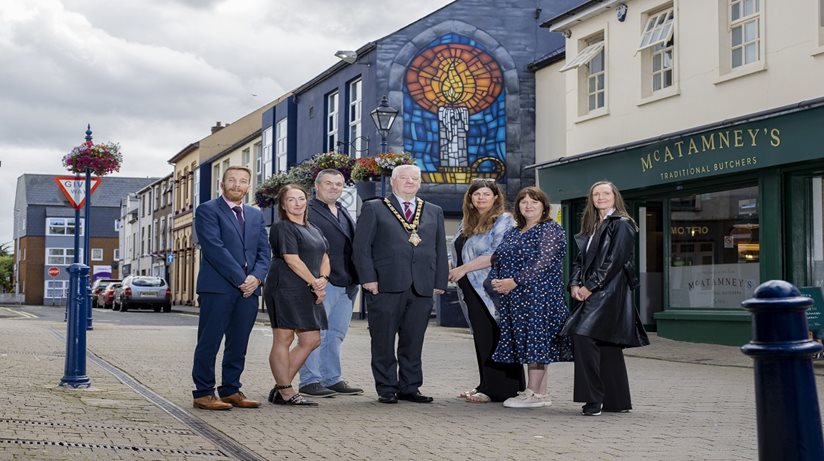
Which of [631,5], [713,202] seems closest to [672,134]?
[713,202]

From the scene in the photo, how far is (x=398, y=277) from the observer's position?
909 centimetres

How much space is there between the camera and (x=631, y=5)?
1995cm

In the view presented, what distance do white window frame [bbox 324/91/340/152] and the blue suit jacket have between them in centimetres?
2611

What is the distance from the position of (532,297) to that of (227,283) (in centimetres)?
232

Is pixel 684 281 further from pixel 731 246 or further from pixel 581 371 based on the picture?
pixel 581 371

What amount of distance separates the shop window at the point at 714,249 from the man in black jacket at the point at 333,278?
8.69 meters

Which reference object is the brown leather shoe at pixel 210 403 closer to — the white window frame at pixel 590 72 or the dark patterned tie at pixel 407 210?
the dark patterned tie at pixel 407 210

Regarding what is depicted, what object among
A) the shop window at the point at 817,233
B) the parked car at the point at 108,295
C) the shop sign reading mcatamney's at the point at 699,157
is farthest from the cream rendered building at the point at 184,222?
the shop window at the point at 817,233

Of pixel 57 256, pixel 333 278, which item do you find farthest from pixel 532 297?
pixel 57 256

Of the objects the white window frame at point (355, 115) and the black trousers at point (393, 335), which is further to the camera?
the white window frame at point (355, 115)

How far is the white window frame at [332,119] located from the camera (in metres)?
34.9

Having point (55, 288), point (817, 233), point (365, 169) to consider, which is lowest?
point (55, 288)

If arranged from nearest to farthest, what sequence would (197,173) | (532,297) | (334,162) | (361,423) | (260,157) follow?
(361,423) → (532,297) → (334,162) → (260,157) → (197,173)

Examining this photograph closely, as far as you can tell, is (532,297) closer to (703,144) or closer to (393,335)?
(393,335)
